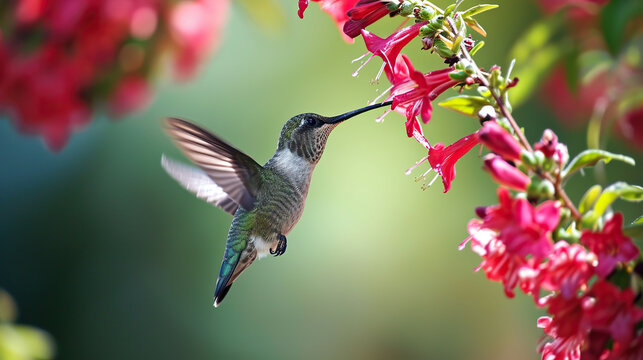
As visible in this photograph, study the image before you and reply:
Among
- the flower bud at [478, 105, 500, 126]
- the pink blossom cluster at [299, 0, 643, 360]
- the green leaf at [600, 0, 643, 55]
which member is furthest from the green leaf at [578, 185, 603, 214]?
the green leaf at [600, 0, 643, 55]

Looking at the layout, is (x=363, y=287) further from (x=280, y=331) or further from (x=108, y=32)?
(x=108, y=32)

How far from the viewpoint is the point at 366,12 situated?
2.77 ft

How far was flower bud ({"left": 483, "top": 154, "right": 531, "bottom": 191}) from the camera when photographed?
0.66 m

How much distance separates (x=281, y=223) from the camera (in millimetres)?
1484

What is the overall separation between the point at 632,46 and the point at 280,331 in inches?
155

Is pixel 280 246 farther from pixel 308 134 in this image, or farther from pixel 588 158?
pixel 588 158

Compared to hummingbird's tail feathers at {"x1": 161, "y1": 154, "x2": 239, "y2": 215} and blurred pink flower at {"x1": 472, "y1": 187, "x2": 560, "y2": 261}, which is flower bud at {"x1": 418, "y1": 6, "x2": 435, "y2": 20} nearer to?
blurred pink flower at {"x1": 472, "y1": 187, "x2": 560, "y2": 261}

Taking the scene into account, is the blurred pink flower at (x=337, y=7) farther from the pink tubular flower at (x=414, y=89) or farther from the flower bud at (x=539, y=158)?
the flower bud at (x=539, y=158)

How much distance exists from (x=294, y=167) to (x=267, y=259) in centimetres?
348

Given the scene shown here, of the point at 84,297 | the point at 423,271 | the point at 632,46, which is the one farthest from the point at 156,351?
the point at 632,46

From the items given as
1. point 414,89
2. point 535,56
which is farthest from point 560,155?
point 535,56

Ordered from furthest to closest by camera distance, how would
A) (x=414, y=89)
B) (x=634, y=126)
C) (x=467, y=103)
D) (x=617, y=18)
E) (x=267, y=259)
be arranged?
1. (x=267, y=259)
2. (x=634, y=126)
3. (x=617, y=18)
4. (x=414, y=89)
5. (x=467, y=103)

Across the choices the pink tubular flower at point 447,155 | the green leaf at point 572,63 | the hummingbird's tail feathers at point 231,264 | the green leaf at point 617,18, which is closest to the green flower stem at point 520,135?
the pink tubular flower at point 447,155

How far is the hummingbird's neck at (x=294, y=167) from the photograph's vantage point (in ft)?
4.76
